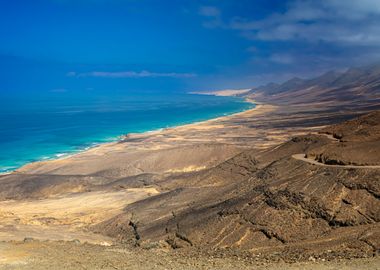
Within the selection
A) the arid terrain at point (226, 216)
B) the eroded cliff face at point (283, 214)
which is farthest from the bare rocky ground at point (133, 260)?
the eroded cliff face at point (283, 214)

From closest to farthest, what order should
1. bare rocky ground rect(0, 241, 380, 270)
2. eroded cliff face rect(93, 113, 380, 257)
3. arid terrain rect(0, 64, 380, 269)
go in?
bare rocky ground rect(0, 241, 380, 270) → arid terrain rect(0, 64, 380, 269) → eroded cliff face rect(93, 113, 380, 257)

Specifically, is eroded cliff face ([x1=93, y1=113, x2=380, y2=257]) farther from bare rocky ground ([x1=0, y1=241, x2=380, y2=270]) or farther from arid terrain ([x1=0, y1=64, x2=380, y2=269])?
bare rocky ground ([x1=0, y1=241, x2=380, y2=270])

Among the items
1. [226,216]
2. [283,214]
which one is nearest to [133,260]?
[226,216]

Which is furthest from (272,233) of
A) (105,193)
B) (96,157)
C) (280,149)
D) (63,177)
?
(96,157)

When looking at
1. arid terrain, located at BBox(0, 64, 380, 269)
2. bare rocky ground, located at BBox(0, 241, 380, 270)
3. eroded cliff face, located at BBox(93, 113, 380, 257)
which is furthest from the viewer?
eroded cliff face, located at BBox(93, 113, 380, 257)

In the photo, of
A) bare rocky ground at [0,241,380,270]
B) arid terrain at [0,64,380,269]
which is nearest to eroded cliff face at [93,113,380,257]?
arid terrain at [0,64,380,269]

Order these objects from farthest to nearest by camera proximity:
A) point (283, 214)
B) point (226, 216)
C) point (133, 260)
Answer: point (226, 216) → point (283, 214) → point (133, 260)

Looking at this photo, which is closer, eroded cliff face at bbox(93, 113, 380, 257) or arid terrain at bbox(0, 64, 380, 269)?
arid terrain at bbox(0, 64, 380, 269)

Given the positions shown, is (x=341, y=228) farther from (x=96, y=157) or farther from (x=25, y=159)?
(x=25, y=159)

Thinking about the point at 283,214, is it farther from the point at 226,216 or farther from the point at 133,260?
the point at 133,260
